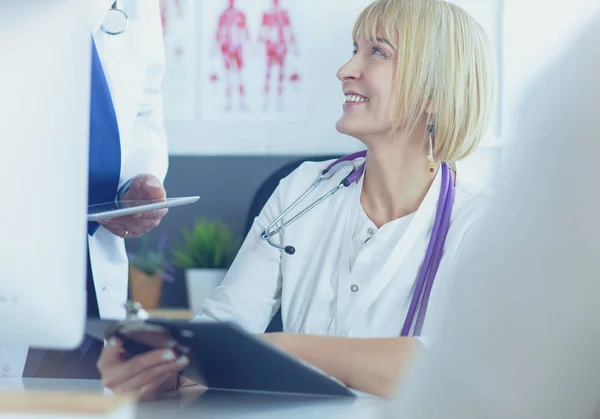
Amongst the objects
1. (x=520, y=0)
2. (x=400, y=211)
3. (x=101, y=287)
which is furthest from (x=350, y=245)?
(x=520, y=0)

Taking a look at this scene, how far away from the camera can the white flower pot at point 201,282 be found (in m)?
2.67

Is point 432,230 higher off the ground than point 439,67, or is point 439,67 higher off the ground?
point 439,67

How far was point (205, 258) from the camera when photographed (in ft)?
8.94

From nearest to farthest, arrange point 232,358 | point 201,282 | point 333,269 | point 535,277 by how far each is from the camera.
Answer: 1. point 535,277
2. point 232,358
3. point 333,269
4. point 201,282

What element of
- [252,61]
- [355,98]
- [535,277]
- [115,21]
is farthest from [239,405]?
[252,61]

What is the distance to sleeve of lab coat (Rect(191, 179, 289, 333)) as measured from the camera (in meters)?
1.39

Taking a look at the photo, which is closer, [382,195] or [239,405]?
[239,405]

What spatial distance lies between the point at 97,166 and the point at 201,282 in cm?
138

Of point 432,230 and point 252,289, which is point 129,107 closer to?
point 252,289

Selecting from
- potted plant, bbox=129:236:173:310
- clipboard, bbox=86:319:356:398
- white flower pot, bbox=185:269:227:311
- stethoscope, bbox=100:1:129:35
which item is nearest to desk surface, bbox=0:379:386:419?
clipboard, bbox=86:319:356:398

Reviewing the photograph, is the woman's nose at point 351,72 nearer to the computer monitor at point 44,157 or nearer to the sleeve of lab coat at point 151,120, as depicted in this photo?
the sleeve of lab coat at point 151,120

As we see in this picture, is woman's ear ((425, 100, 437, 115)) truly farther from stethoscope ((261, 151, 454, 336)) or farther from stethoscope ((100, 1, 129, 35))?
stethoscope ((100, 1, 129, 35))

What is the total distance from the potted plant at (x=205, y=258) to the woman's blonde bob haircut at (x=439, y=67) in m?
1.29

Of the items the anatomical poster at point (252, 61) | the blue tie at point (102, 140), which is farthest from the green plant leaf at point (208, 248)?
the blue tie at point (102, 140)
